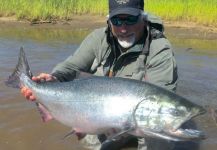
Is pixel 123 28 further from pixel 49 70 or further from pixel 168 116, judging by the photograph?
pixel 49 70

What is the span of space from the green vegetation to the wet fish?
11.8 metres

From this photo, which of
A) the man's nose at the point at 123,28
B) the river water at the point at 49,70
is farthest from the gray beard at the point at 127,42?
the river water at the point at 49,70

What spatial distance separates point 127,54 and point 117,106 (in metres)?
1.32

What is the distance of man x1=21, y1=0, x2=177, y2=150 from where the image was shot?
464 cm

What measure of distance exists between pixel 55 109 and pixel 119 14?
1.12 meters

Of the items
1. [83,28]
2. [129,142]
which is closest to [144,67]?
[129,142]

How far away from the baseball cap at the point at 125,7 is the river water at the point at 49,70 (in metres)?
1.72

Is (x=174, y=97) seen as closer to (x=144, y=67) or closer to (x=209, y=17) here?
(x=144, y=67)

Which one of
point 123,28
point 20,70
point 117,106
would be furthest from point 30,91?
point 123,28

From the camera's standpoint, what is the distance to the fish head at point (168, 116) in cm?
353

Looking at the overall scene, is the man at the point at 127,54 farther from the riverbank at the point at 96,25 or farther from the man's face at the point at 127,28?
the riverbank at the point at 96,25

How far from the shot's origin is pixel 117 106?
3.70 metres

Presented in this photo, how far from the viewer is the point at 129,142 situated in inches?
212

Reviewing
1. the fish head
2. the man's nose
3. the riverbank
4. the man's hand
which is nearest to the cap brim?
the man's nose
